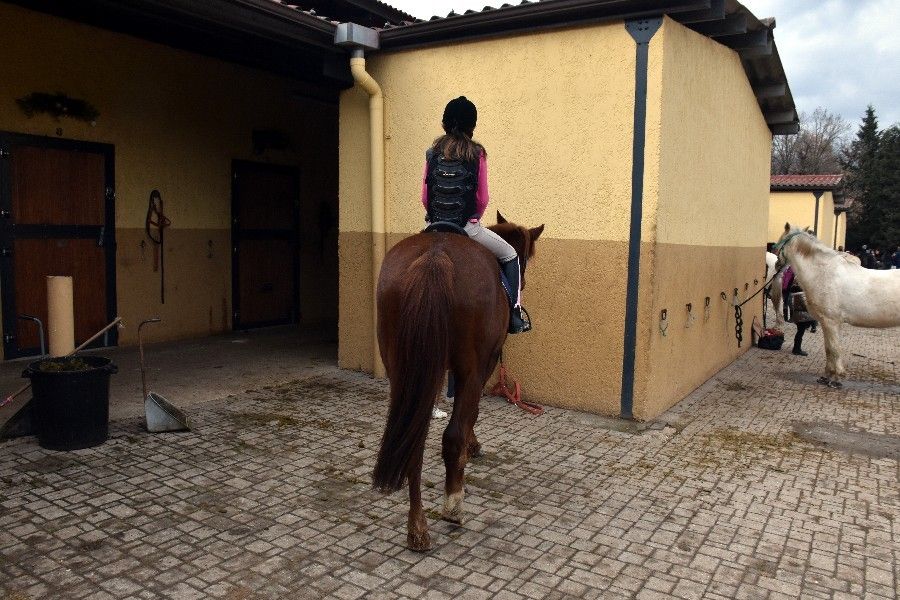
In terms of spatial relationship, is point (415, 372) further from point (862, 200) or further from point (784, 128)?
point (862, 200)

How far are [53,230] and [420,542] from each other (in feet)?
21.4

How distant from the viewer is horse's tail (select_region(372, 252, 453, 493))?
330 centimetres

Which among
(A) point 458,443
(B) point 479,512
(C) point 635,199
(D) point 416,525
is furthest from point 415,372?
(C) point 635,199

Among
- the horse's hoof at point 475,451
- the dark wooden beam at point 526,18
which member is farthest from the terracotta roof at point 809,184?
the horse's hoof at point 475,451

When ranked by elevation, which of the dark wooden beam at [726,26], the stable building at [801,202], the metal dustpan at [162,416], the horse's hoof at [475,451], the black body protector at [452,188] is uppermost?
the dark wooden beam at [726,26]

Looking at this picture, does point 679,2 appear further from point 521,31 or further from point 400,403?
point 400,403

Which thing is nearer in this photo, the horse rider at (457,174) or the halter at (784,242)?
the horse rider at (457,174)

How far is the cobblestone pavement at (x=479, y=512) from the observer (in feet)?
10.6

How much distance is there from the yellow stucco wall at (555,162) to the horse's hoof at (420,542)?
3.04 m

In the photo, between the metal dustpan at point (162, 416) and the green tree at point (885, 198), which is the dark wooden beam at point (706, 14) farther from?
the green tree at point (885, 198)

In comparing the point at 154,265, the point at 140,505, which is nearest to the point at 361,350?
the point at 154,265

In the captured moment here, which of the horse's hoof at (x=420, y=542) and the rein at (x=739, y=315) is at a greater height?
the rein at (x=739, y=315)

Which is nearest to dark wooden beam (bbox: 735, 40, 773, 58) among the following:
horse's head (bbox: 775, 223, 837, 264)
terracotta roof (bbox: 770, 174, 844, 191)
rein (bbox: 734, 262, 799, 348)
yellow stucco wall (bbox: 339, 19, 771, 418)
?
yellow stucco wall (bbox: 339, 19, 771, 418)

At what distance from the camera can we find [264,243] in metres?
10.4
